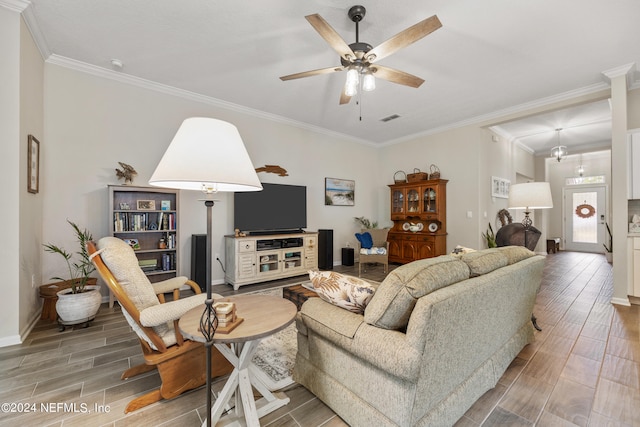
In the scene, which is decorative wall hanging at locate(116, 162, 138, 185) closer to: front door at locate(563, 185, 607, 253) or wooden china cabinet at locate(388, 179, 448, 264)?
wooden china cabinet at locate(388, 179, 448, 264)

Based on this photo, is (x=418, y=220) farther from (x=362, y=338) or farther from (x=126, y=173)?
(x=126, y=173)

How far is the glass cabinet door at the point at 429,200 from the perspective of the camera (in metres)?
5.32

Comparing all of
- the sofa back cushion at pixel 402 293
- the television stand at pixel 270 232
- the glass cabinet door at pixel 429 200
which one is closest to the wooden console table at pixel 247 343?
the sofa back cushion at pixel 402 293

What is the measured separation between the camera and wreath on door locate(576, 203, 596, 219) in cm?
767

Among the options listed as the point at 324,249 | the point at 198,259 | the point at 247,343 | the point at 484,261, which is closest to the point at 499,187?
the point at 324,249

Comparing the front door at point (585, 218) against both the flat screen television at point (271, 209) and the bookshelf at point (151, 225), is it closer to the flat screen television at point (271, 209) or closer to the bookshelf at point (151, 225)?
the flat screen television at point (271, 209)

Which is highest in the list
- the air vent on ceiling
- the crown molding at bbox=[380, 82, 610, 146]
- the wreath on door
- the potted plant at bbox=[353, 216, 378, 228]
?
the air vent on ceiling

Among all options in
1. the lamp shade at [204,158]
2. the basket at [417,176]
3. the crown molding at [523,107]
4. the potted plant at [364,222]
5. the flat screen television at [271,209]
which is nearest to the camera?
the lamp shade at [204,158]

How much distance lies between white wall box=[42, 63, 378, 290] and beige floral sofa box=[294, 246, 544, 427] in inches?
122

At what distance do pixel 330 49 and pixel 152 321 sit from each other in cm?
291

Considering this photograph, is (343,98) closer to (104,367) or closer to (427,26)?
(427,26)

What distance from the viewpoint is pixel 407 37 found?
204 centimetres

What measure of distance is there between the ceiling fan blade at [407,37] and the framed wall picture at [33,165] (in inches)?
130

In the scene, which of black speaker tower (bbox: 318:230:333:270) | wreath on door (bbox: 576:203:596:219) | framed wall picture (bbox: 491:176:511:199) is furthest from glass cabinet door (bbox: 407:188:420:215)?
wreath on door (bbox: 576:203:596:219)
